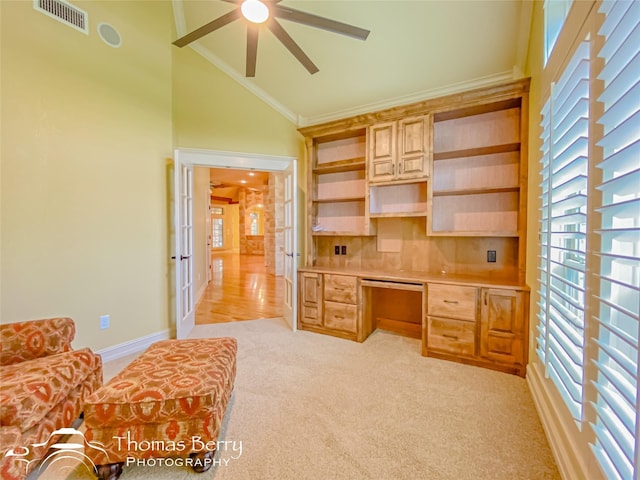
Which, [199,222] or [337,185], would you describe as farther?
[199,222]

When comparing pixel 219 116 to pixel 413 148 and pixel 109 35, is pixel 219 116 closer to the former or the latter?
pixel 109 35

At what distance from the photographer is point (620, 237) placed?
0.86 meters

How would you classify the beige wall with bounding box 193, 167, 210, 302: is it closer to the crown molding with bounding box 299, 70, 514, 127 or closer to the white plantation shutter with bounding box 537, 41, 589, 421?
the crown molding with bounding box 299, 70, 514, 127

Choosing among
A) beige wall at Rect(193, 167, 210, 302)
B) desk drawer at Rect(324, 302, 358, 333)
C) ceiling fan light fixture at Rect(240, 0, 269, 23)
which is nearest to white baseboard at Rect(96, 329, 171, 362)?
beige wall at Rect(193, 167, 210, 302)

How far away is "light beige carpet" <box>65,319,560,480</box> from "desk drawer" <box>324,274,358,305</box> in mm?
601

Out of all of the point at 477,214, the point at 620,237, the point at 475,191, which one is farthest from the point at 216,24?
the point at 477,214

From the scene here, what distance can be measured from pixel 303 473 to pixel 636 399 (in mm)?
1351

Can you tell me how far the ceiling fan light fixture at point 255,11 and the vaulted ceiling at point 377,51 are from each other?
1.92 feet

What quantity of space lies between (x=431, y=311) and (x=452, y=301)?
0.22 metres

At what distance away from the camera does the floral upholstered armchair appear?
3.86ft

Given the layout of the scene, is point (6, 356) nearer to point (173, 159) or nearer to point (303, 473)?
point (303, 473)

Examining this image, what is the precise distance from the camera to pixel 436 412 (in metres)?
1.85

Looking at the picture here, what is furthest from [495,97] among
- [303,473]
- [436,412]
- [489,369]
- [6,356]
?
[6,356]

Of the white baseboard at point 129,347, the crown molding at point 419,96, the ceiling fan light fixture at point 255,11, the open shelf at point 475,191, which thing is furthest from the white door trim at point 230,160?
the open shelf at point 475,191
